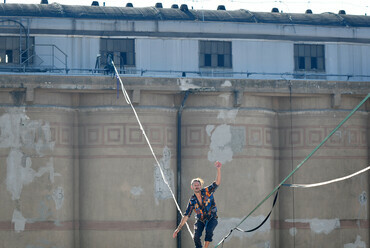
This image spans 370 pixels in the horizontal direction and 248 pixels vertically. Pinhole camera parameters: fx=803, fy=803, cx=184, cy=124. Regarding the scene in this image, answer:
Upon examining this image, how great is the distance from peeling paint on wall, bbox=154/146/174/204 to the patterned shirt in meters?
15.3

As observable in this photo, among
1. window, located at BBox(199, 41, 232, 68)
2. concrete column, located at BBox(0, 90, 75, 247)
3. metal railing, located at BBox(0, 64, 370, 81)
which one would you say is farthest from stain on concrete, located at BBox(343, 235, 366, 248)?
concrete column, located at BBox(0, 90, 75, 247)

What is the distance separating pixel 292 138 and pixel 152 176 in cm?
803

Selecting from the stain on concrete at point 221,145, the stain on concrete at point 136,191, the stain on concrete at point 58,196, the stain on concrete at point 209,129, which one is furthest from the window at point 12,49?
the stain on concrete at point 221,145

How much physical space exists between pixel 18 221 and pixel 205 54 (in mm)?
14827

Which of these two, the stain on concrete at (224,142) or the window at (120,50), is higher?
the window at (120,50)

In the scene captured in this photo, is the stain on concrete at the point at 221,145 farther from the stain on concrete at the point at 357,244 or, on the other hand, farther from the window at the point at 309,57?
the window at the point at 309,57

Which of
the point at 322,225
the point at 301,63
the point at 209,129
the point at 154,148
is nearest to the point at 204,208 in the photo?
the point at 154,148

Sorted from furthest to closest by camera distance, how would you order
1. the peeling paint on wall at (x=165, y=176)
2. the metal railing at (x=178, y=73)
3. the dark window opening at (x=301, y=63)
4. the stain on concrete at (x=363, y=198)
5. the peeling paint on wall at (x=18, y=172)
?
the dark window opening at (x=301, y=63) < the metal railing at (x=178, y=73) < the stain on concrete at (x=363, y=198) < the peeling paint on wall at (x=165, y=176) < the peeling paint on wall at (x=18, y=172)

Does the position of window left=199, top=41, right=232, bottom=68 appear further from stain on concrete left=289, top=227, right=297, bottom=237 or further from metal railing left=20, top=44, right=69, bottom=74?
stain on concrete left=289, top=227, right=297, bottom=237

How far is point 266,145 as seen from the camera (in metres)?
42.2

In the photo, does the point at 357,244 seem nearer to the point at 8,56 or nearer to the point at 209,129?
the point at 209,129

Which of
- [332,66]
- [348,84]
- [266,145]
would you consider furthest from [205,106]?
[332,66]

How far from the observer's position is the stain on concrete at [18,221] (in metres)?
39.1

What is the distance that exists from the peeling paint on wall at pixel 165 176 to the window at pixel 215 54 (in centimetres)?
770
